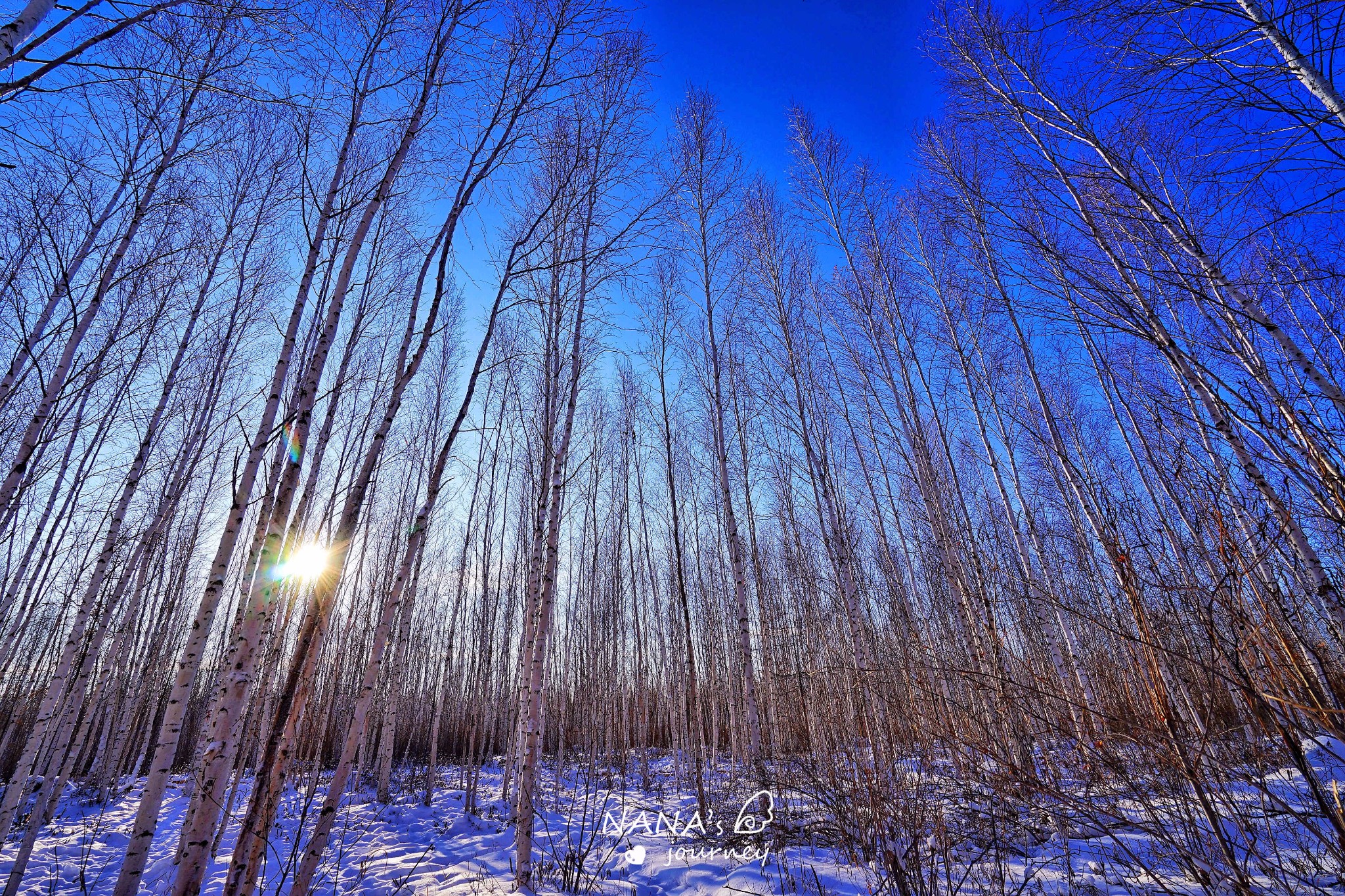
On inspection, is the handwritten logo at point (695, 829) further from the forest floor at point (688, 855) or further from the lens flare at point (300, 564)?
the lens flare at point (300, 564)

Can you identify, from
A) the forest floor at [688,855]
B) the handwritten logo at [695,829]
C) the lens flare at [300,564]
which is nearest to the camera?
the forest floor at [688,855]

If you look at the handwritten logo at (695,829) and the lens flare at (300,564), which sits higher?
the lens flare at (300,564)

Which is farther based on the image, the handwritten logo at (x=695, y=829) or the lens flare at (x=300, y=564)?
the lens flare at (x=300, y=564)

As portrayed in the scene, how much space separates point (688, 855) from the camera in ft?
15.5

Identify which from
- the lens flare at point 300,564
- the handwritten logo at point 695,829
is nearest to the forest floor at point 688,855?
the handwritten logo at point 695,829

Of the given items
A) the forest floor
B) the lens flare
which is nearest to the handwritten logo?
the forest floor

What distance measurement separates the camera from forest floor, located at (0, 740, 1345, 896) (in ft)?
9.48

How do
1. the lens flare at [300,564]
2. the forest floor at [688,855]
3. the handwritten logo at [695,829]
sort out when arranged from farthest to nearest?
the lens flare at [300,564] → the handwritten logo at [695,829] → the forest floor at [688,855]

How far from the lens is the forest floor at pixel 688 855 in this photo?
289cm

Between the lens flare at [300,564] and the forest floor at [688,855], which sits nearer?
the forest floor at [688,855]

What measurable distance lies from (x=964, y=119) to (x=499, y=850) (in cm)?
994

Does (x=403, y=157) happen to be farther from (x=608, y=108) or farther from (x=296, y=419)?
(x=608, y=108)

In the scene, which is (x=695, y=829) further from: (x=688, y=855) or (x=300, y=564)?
(x=300, y=564)

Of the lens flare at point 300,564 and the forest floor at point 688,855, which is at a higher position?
the lens flare at point 300,564
